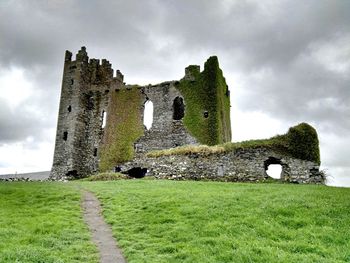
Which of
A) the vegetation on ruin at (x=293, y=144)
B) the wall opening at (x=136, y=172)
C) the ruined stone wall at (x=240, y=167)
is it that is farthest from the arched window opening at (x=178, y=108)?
the vegetation on ruin at (x=293, y=144)

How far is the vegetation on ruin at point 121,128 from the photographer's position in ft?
166

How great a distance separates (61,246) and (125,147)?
3678 cm

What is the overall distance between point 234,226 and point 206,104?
1321 inches

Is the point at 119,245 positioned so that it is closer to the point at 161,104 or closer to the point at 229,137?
the point at 161,104

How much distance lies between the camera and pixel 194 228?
15500 mm

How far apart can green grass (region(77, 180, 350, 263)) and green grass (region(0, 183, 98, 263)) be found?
4.98 ft

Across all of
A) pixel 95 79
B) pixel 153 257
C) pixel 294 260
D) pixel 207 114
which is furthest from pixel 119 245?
pixel 95 79

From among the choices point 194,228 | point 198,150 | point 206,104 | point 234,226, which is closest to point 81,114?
point 206,104

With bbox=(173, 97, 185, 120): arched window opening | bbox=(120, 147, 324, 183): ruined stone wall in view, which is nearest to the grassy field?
bbox=(120, 147, 324, 183): ruined stone wall

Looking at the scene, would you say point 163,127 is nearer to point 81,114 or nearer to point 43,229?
point 81,114

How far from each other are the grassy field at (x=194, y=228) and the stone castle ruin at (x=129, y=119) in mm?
16878

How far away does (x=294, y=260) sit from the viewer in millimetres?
11766

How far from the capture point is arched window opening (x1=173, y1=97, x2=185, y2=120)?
50469 mm

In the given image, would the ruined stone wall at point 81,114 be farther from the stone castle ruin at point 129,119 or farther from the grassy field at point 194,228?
the grassy field at point 194,228
